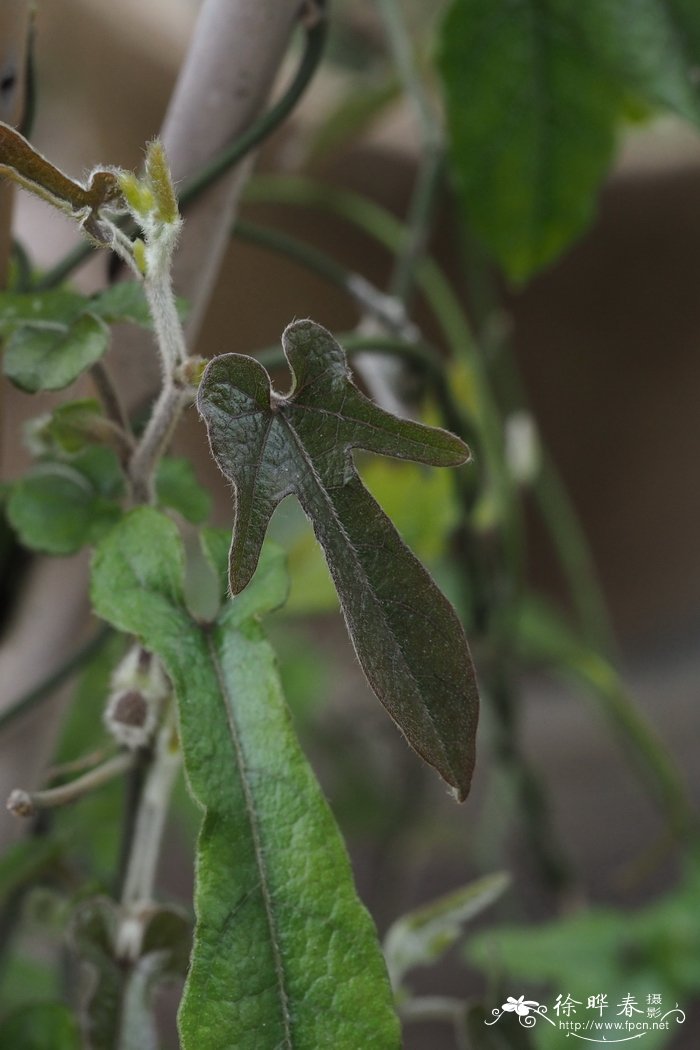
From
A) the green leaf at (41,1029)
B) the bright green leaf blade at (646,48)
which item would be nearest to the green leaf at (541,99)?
the bright green leaf blade at (646,48)

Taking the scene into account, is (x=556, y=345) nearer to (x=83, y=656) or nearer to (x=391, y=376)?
(x=391, y=376)

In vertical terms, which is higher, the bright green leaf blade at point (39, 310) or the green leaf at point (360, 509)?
the bright green leaf blade at point (39, 310)

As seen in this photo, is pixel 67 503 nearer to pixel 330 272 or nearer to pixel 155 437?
pixel 155 437

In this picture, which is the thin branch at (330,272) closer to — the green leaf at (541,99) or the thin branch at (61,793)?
the green leaf at (541,99)

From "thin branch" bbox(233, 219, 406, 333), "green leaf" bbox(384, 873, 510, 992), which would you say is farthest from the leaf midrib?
"thin branch" bbox(233, 219, 406, 333)

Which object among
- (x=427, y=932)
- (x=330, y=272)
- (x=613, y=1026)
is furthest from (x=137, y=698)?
(x=613, y=1026)

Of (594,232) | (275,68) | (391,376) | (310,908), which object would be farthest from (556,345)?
(310,908)
